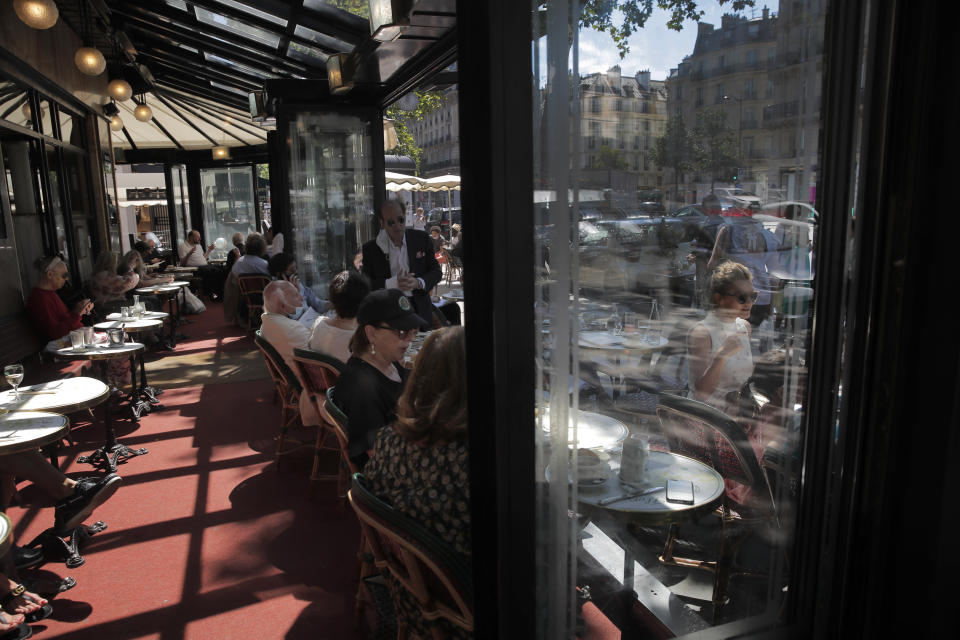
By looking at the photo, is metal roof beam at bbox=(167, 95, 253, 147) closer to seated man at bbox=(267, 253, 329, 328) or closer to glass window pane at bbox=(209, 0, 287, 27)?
glass window pane at bbox=(209, 0, 287, 27)

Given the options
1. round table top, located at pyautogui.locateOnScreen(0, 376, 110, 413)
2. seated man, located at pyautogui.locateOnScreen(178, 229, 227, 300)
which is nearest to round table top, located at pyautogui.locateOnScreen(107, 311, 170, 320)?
round table top, located at pyautogui.locateOnScreen(0, 376, 110, 413)

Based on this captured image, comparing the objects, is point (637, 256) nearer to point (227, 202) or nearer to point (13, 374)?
point (13, 374)

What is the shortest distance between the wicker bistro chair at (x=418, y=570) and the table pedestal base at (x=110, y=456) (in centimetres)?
309

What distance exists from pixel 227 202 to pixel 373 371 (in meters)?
15.0

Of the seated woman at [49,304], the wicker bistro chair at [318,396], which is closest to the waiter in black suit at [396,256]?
the wicker bistro chair at [318,396]

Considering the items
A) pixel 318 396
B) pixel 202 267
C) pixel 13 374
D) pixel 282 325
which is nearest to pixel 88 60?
pixel 282 325

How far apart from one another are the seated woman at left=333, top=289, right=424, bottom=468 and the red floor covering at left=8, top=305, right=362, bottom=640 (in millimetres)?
732

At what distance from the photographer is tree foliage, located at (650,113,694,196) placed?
1.18m

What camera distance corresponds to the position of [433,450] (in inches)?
71.3

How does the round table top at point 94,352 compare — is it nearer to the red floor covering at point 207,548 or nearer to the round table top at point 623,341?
the red floor covering at point 207,548

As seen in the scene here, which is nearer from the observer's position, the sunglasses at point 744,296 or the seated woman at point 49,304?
the sunglasses at point 744,296

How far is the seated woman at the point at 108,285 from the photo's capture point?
6.81m

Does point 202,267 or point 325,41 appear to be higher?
point 325,41

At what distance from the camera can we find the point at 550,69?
43.4 inches
